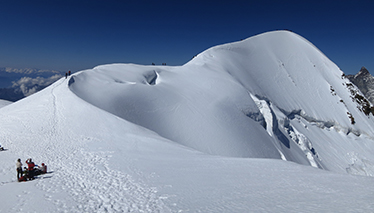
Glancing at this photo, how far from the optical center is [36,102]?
23.6 meters

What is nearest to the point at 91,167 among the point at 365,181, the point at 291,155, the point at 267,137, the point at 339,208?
the point at 339,208

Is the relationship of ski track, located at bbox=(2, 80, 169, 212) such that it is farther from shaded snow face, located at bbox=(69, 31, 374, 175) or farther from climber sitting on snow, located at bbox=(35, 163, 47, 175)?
shaded snow face, located at bbox=(69, 31, 374, 175)

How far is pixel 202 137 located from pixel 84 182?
1490 cm

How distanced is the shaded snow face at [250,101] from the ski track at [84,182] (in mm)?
9379

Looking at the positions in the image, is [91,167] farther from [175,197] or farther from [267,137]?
[267,137]

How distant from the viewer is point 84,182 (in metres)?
8.81

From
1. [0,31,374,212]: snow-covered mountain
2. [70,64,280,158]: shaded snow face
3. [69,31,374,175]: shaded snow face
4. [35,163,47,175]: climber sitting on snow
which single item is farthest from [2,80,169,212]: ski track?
[69,31,374,175]: shaded snow face

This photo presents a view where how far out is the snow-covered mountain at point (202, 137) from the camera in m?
7.55

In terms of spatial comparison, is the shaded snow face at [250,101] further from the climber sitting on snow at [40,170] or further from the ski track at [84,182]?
the climber sitting on snow at [40,170]

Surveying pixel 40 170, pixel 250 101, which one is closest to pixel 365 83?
pixel 250 101

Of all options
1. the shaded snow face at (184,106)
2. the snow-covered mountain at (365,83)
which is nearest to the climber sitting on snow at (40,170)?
the shaded snow face at (184,106)

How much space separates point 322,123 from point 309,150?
1200cm

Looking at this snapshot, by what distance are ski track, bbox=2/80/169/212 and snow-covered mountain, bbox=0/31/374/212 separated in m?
0.06

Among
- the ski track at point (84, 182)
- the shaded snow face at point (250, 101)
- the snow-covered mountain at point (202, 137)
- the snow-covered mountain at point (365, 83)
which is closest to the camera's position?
the ski track at point (84, 182)
